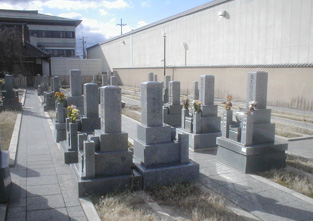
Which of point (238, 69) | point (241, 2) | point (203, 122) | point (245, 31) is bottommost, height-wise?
point (203, 122)

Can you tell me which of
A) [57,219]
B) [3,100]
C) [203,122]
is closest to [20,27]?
[3,100]

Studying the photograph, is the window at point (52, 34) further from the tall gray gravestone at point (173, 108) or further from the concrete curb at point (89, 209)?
the concrete curb at point (89, 209)

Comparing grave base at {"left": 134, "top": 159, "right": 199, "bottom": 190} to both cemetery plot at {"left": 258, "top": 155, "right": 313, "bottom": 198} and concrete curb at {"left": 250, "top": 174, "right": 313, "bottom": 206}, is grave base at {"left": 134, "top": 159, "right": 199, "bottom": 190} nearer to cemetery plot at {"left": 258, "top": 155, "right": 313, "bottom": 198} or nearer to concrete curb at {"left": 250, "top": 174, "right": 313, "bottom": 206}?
concrete curb at {"left": 250, "top": 174, "right": 313, "bottom": 206}

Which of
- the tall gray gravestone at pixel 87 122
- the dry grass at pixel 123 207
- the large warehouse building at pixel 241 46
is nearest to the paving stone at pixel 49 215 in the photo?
the dry grass at pixel 123 207

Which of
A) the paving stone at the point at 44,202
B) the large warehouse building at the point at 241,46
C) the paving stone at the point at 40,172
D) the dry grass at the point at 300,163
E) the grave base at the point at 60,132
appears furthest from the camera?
the large warehouse building at the point at 241,46

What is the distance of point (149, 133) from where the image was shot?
18.8ft

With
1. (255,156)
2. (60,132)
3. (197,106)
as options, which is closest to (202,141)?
(197,106)

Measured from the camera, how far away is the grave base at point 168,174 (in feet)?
17.8

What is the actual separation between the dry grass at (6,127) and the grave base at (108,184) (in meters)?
4.14

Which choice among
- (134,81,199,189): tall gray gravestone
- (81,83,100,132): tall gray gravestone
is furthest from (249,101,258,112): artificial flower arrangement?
(81,83,100,132): tall gray gravestone

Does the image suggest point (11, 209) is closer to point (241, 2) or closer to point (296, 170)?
point (296, 170)

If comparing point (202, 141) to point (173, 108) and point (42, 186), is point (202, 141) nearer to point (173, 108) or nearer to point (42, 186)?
point (173, 108)

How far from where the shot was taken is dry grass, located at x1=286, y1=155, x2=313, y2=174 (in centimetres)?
662

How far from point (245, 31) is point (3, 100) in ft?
52.9
